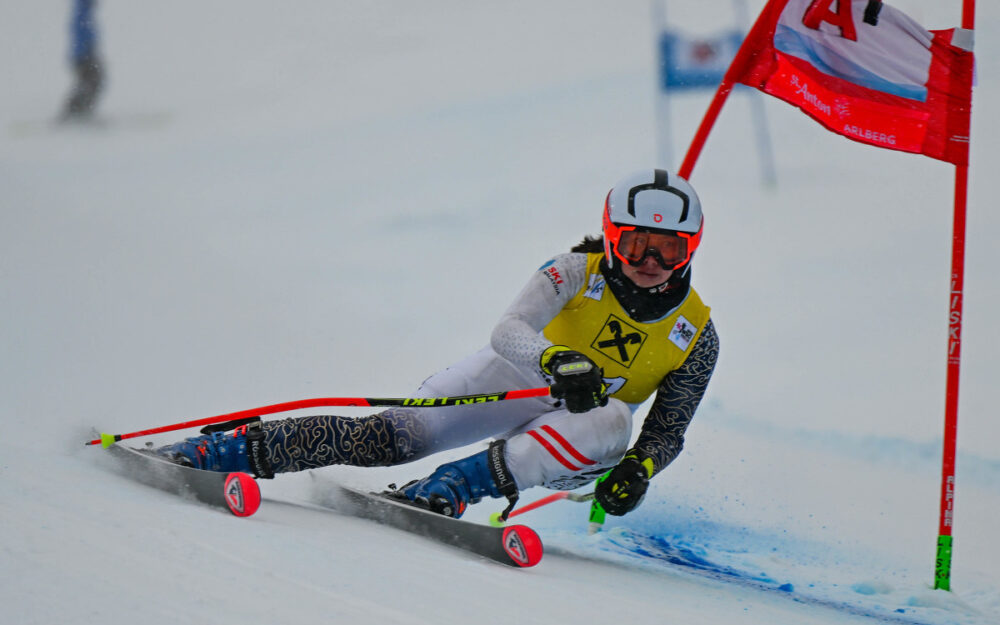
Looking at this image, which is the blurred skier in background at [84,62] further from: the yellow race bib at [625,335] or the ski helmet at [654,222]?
the ski helmet at [654,222]

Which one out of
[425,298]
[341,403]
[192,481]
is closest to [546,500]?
[341,403]

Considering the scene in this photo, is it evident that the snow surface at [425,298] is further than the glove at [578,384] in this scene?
No

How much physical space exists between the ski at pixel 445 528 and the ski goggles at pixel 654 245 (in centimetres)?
102

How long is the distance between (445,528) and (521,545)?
28 centimetres

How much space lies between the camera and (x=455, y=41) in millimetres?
13320

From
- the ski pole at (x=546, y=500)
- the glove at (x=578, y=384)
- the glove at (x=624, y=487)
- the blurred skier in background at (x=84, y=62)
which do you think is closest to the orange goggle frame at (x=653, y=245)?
the glove at (x=578, y=384)

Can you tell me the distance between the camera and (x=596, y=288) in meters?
3.61

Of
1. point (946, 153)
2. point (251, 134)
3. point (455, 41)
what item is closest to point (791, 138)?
point (455, 41)

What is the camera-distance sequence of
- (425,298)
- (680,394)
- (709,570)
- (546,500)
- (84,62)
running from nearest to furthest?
(680,394)
(709,570)
(546,500)
(425,298)
(84,62)

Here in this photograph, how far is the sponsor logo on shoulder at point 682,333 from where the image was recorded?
11.8ft

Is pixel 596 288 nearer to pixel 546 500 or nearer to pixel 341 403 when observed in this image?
pixel 341 403

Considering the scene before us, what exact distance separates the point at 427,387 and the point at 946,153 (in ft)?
7.97

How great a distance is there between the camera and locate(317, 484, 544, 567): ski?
2879 millimetres

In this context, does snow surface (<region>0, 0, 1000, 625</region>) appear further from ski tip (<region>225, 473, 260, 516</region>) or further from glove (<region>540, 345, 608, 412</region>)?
glove (<region>540, 345, 608, 412</region>)
